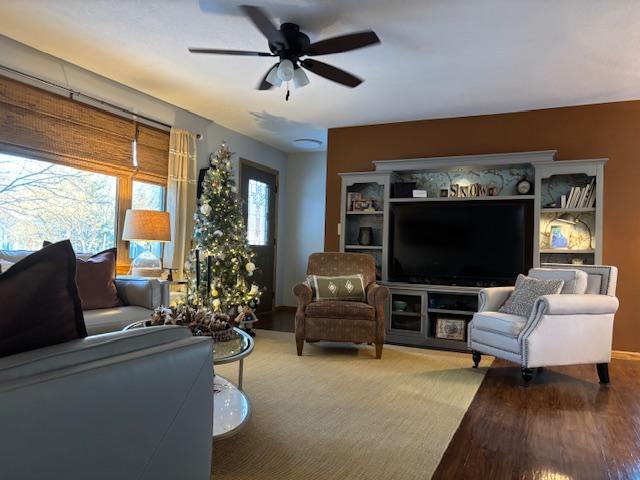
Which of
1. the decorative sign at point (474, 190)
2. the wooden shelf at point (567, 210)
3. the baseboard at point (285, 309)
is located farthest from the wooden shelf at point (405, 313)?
the baseboard at point (285, 309)

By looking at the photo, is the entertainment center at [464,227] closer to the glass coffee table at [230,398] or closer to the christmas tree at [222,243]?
the christmas tree at [222,243]

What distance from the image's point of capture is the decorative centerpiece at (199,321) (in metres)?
2.32

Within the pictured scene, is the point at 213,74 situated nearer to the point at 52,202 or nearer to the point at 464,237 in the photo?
the point at 52,202

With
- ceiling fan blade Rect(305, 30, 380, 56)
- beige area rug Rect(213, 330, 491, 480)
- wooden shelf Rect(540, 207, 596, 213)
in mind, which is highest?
ceiling fan blade Rect(305, 30, 380, 56)

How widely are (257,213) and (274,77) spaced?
3.47m

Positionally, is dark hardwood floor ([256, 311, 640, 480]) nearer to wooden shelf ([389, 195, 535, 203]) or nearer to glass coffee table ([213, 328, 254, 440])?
glass coffee table ([213, 328, 254, 440])

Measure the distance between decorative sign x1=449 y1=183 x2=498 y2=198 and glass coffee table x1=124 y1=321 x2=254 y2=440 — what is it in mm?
3241

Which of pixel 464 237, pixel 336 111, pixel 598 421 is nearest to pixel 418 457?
pixel 598 421

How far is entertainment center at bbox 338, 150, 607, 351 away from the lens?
14.7 ft

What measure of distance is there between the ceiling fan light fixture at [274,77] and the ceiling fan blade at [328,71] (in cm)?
19

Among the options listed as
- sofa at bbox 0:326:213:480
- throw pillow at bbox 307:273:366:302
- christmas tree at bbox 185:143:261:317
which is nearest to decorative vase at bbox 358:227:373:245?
throw pillow at bbox 307:273:366:302

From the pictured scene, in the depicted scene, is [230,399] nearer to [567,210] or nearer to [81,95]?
[81,95]

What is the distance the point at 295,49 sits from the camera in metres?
3.13

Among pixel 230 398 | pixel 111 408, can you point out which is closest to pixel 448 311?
pixel 230 398
